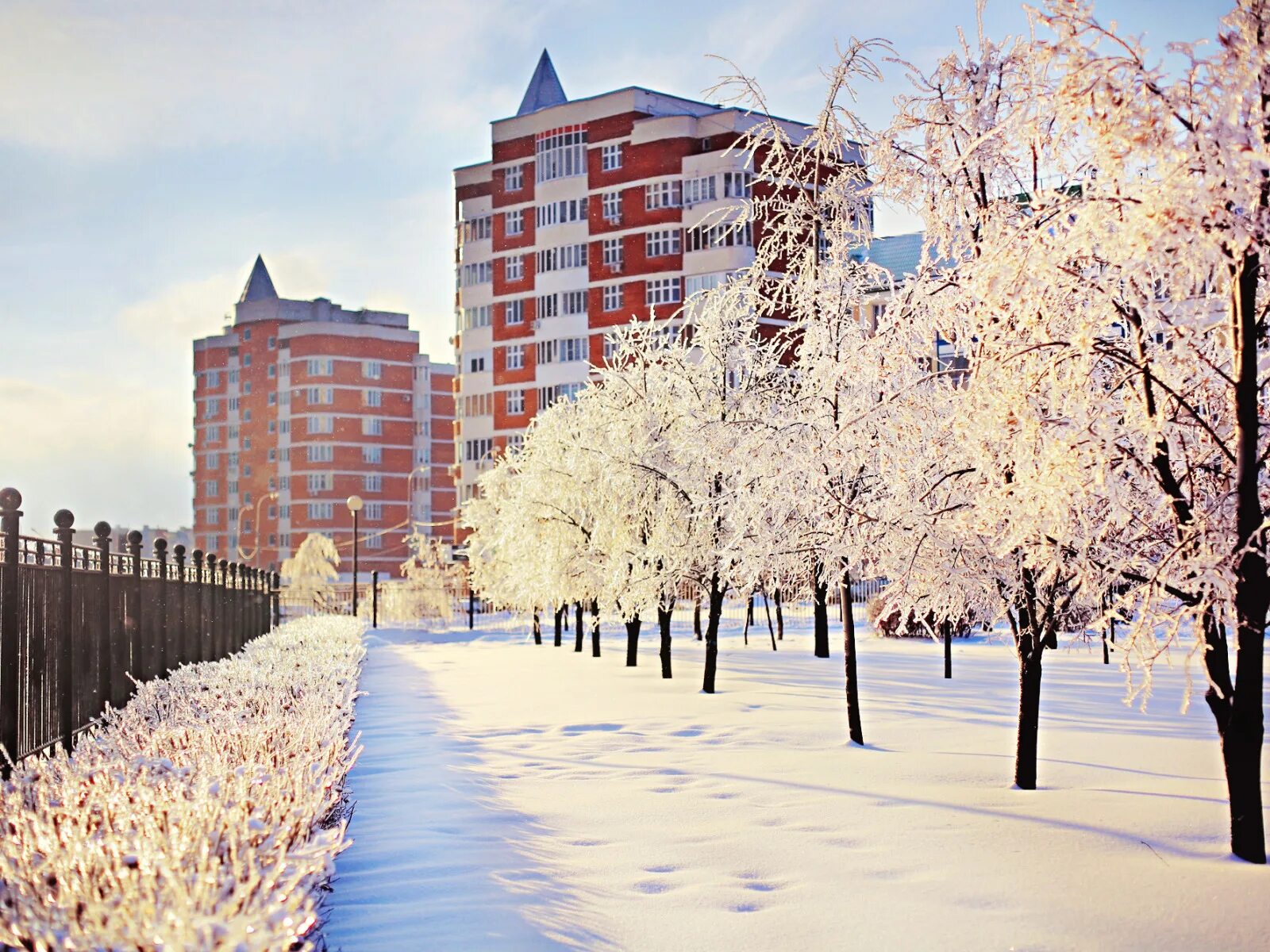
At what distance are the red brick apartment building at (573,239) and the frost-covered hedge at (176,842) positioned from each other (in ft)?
172

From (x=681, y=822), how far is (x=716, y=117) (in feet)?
184

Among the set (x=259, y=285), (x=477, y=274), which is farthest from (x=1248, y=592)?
(x=259, y=285)

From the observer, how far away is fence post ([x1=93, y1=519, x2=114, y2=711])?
1298 centimetres

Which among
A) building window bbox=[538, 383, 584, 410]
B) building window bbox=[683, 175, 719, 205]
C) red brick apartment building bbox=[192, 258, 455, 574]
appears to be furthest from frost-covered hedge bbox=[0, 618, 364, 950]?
red brick apartment building bbox=[192, 258, 455, 574]

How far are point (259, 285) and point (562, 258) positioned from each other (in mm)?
55581

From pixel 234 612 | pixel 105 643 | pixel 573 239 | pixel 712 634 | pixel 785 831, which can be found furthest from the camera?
pixel 573 239

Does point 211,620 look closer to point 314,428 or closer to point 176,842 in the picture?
point 176,842

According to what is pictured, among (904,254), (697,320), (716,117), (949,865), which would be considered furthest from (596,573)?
(716,117)

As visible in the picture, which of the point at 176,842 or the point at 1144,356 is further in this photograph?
the point at 1144,356

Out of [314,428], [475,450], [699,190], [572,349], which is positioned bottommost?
[475,450]

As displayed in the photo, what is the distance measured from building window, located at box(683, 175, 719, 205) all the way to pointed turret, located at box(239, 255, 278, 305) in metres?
61.2

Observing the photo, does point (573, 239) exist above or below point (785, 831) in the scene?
above

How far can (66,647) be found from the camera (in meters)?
10.9

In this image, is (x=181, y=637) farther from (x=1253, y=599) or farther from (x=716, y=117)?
(x=716, y=117)
